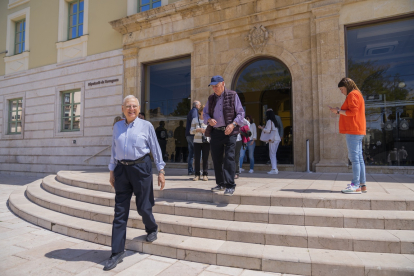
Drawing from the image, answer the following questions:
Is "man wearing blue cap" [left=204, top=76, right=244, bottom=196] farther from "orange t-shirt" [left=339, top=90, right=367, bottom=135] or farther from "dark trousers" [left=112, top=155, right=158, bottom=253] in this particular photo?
"orange t-shirt" [left=339, top=90, right=367, bottom=135]

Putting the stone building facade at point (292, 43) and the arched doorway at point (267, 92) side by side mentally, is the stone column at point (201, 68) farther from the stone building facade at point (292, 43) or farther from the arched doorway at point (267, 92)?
the arched doorway at point (267, 92)

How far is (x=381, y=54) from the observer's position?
25.0 ft

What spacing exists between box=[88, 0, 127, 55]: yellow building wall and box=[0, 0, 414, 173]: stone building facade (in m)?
0.10

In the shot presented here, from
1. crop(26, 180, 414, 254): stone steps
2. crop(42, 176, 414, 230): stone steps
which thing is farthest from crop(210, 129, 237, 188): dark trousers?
crop(26, 180, 414, 254): stone steps

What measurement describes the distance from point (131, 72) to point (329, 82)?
757cm

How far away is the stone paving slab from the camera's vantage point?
300cm

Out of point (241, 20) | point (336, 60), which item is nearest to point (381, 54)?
point (336, 60)

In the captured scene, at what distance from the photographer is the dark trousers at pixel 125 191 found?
314cm

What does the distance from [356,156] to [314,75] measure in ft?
13.5

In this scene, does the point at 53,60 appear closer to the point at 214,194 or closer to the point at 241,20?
the point at 241,20

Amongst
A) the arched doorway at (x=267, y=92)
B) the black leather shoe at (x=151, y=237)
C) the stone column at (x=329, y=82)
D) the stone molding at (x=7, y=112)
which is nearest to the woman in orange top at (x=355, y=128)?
the black leather shoe at (x=151, y=237)

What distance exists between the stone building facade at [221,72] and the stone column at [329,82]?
0.09 feet

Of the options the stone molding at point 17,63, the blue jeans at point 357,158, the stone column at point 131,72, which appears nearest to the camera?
the blue jeans at point 357,158

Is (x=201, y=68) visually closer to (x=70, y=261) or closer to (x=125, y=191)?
(x=125, y=191)
